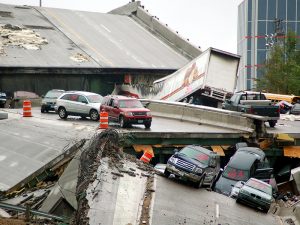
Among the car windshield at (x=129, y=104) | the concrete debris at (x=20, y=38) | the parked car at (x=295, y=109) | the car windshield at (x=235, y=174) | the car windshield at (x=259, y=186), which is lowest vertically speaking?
the car windshield at (x=235, y=174)

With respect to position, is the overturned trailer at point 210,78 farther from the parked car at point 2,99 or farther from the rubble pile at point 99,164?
the rubble pile at point 99,164

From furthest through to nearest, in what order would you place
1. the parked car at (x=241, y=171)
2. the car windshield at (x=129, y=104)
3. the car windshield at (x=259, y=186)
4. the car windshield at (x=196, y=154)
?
1. the car windshield at (x=129, y=104)
2. the parked car at (x=241, y=171)
3. the car windshield at (x=196, y=154)
4. the car windshield at (x=259, y=186)

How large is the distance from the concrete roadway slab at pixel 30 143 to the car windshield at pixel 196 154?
4.92 m

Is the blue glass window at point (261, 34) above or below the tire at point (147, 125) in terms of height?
above

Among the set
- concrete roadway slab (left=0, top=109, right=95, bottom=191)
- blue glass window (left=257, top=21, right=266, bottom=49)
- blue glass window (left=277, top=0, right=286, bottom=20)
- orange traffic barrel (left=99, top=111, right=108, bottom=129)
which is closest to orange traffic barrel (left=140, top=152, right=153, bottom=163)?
orange traffic barrel (left=99, top=111, right=108, bottom=129)

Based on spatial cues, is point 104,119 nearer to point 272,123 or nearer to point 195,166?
point 195,166

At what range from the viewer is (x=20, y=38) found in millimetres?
58781

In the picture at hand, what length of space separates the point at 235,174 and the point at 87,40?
3917cm

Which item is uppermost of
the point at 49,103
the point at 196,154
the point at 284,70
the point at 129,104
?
the point at 284,70

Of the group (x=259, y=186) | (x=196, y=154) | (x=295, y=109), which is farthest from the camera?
(x=295, y=109)

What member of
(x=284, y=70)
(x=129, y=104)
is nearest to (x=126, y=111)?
(x=129, y=104)

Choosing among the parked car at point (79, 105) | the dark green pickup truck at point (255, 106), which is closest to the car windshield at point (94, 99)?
the parked car at point (79, 105)

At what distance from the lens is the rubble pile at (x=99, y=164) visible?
17.9 m

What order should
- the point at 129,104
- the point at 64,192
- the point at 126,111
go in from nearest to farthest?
the point at 64,192 → the point at 126,111 → the point at 129,104
